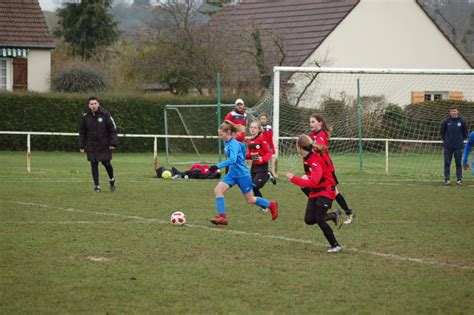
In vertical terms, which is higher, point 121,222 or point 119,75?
point 119,75

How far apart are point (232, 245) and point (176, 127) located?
24.2 meters

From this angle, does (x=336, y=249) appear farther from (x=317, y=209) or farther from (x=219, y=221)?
(x=219, y=221)

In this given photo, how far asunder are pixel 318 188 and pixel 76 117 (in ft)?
81.6

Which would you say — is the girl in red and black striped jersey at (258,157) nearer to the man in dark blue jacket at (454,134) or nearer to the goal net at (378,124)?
the man in dark blue jacket at (454,134)

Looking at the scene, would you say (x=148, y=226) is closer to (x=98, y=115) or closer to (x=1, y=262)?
(x=1, y=262)

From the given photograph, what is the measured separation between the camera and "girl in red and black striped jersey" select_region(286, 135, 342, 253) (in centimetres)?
1061

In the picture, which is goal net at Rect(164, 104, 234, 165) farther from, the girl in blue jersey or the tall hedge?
the girl in blue jersey

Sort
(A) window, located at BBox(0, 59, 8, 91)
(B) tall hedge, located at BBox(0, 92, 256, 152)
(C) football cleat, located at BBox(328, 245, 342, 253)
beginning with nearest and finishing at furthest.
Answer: (C) football cleat, located at BBox(328, 245, 342, 253), (B) tall hedge, located at BBox(0, 92, 256, 152), (A) window, located at BBox(0, 59, 8, 91)

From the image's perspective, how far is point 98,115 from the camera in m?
17.9

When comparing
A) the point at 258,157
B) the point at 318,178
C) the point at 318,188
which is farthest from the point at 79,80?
the point at 318,178

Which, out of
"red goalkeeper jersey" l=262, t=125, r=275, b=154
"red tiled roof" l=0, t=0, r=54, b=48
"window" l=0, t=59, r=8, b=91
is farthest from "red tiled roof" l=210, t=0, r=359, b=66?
"red goalkeeper jersey" l=262, t=125, r=275, b=154

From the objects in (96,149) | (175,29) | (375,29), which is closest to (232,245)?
(96,149)

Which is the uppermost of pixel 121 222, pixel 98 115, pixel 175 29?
pixel 175 29

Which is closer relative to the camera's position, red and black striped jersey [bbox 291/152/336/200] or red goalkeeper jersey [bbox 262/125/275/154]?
red and black striped jersey [bbox 291/152/336/200]
